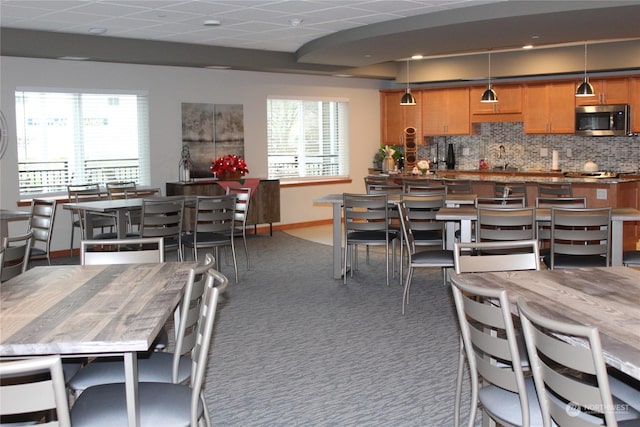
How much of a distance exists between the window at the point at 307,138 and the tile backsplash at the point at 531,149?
56.9 inches

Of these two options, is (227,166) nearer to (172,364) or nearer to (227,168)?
(227,168)

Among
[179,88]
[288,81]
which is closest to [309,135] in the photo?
[288,81]

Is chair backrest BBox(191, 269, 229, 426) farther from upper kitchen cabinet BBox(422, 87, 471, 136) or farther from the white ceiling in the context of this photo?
upper kitchen cabinet BBox(422, 87, 471, 136)

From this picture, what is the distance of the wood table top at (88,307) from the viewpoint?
240 centimetres

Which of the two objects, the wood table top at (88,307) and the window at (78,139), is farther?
Answer: the window at (78,139)

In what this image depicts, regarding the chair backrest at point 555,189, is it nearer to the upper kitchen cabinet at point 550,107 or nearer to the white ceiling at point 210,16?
the white ceiling at point 210,16

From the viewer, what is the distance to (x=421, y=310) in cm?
612

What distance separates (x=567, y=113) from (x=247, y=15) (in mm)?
5548

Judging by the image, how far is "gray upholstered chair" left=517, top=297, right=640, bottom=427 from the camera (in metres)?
2.09

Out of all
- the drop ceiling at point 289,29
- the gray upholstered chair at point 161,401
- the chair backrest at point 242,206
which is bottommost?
the gray upholstered chair at point 161,401

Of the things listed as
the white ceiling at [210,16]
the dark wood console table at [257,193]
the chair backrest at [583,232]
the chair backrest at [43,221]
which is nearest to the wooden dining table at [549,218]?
the chair backrest at [583,232]

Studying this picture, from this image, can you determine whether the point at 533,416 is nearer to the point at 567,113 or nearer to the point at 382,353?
the point at 382,353

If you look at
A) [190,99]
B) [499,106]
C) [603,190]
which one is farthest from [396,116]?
[603,190]

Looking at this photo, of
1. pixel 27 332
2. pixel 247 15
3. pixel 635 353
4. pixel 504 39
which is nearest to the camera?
pixel 635 353
